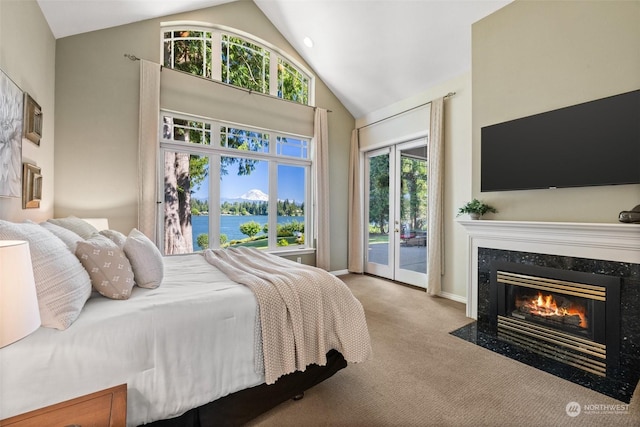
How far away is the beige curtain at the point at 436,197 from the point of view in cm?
382

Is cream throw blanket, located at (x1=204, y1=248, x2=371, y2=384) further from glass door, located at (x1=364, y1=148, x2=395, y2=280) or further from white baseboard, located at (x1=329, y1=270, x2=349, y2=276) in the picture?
white baseboard, located at (x1=329, y1=270, x2=349, y2=276)

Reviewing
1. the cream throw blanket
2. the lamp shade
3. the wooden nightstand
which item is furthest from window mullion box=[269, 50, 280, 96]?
the wooden nightstand

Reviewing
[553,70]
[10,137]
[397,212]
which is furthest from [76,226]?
[553,70]

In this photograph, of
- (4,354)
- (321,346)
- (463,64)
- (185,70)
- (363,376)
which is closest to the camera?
(4,354)

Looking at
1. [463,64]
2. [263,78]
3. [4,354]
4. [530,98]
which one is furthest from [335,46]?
[4,354]

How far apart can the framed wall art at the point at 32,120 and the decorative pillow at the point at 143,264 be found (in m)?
1.33

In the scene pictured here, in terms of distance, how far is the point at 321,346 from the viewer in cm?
166

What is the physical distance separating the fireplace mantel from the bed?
6.02 feet

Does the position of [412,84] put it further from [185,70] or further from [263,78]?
[185,70]

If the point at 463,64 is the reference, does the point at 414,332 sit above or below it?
below

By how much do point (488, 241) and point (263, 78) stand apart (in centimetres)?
398

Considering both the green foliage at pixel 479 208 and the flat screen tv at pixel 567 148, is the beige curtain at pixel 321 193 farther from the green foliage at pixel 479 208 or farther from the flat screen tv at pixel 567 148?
the flat screen tv at pixel 567 148

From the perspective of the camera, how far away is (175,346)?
4.28 feet

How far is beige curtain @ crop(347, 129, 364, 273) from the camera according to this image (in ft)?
17.0
